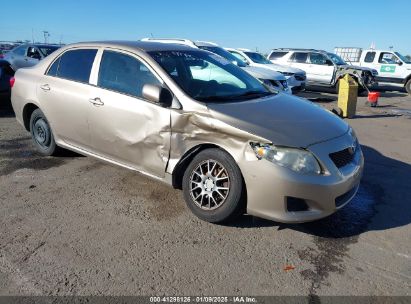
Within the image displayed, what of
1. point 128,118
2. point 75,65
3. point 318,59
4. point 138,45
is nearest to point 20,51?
point 75,65

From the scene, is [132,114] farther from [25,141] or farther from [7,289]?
[25,141]

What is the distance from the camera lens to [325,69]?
16922 mm

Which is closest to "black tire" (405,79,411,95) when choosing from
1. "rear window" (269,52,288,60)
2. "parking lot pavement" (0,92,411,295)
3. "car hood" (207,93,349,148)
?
"rear window" (269,52,288,60)

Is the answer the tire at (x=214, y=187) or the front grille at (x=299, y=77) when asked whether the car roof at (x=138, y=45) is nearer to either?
the tire at (x=214, y=187)

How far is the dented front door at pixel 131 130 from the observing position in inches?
150

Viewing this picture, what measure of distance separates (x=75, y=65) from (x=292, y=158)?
120 inches

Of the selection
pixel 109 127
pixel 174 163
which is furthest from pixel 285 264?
pixel 109 127

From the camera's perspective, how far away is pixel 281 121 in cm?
358

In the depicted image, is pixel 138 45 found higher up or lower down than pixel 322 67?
higher up

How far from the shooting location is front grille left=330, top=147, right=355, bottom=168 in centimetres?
340

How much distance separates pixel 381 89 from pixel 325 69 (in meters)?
4.75

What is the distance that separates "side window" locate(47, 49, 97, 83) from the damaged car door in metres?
0.23

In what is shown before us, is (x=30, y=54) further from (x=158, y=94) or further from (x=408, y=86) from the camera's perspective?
(x=408, y=86)

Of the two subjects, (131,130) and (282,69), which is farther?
(282,69)
